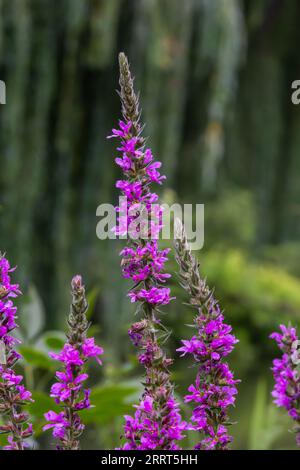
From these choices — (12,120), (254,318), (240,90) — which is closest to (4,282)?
(12,120)

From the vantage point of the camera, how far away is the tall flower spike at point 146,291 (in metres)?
0.73

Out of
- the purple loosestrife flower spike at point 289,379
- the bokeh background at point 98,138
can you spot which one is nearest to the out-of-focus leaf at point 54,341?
the purple loosestrife flower spike at point 289,379

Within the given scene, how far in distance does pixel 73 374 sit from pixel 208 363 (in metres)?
0.15

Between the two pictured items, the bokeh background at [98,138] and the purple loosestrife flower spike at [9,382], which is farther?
the bokeh background at [98,138]

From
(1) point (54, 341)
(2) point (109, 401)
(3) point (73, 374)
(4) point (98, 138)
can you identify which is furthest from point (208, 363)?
(4) point (98, 138)

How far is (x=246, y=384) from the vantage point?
16.0 feet

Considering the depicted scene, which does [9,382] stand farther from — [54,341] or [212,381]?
[54,341]

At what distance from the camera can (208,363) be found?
2.51 feet

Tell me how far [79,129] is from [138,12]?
24.1 inches

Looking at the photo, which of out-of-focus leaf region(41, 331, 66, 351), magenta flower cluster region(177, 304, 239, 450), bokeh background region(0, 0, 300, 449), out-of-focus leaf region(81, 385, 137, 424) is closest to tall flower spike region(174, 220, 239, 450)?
magenta flower cluster region(177, 304, 239, 450)

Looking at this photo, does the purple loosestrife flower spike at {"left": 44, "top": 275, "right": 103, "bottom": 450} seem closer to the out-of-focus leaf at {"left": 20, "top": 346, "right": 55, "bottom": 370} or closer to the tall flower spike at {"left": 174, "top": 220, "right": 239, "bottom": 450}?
the tall flower spike at {"left": 174, "top": 220, "right": 239, "bottom": 450}

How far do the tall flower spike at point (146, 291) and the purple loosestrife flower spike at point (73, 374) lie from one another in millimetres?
54

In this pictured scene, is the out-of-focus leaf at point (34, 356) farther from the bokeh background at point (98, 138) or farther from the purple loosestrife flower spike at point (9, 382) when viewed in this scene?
the bokeh background at point (98, 138)

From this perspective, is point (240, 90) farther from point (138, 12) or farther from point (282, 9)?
point (138, 12)
